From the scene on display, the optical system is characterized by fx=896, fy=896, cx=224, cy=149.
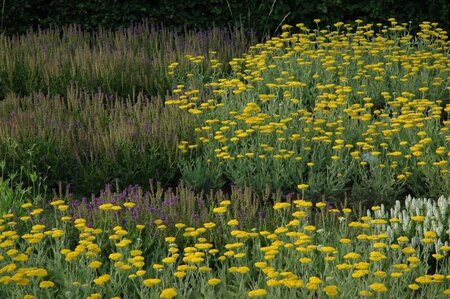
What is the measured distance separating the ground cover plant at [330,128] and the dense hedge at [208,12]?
1716 millimetres

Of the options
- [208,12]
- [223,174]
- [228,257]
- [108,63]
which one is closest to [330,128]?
[223,174]

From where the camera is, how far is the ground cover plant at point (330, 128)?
6.56m

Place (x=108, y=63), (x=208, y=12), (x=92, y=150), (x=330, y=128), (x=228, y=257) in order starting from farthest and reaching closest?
1. (x=208, y=12)
2. (x=108, y=63)
3. (x=330, y=128)
4. (x=92, y=150)
5. (x=228, y=257)

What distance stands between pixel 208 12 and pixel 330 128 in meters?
4.42

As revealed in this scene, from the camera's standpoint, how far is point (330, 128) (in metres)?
7.30

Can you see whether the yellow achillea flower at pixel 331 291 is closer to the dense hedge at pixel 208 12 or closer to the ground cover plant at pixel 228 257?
the ground cover plant at pixel 228 257

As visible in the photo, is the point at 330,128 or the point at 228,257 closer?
the point at 228,257

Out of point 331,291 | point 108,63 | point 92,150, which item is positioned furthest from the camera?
point 108,63

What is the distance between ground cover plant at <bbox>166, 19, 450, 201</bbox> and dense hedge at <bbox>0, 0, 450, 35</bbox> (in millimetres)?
1716

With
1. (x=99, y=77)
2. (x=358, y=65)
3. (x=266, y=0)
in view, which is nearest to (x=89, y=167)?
(x=99, y=77)

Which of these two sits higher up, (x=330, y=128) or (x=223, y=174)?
(x=330, y=128)

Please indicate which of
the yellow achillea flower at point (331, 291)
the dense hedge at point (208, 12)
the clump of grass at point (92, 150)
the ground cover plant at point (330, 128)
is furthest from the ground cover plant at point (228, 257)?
the dense hedge at point (208, 12)

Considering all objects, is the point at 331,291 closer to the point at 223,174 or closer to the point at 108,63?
the point at 223,174

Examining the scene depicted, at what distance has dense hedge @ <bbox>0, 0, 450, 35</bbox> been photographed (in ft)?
34.9
